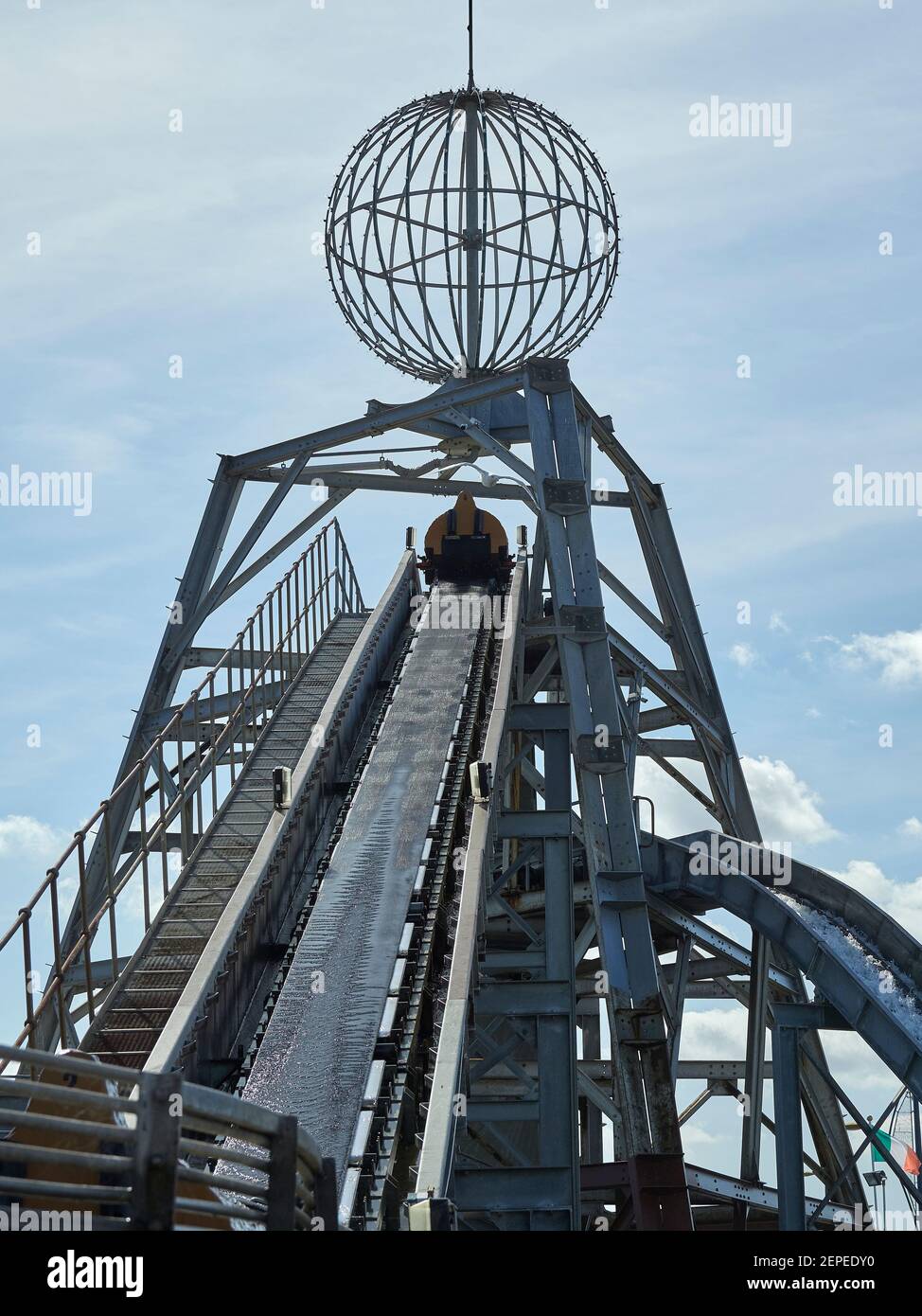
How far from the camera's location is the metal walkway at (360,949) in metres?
13.7

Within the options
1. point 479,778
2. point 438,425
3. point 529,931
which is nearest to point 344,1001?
point 479,778

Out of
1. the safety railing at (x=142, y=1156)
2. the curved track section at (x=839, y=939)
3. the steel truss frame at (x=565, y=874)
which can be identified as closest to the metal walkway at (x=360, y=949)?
the steel truss frame at (x=565, y=874)

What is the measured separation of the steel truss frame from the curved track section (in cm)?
61

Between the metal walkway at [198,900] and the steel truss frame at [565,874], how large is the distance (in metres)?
2.07

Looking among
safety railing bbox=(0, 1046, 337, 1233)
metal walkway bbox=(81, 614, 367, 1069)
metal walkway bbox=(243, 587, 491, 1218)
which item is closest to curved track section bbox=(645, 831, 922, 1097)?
metal walkway bbox=(243, 587, 491, 1218)

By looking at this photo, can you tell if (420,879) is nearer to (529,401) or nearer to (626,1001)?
(626,1001)

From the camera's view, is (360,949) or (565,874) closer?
(360,949)

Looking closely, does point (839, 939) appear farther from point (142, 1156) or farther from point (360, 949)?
point (142, 1156)

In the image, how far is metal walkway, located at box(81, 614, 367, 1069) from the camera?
→ 1527 centimetres

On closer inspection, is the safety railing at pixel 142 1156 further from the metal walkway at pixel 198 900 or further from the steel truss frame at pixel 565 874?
the metal walkway at pixel 198 900

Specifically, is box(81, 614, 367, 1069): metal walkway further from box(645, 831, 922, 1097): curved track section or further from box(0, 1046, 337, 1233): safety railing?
box(0, 1046, 337, 1233): safety railing

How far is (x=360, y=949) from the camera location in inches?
634

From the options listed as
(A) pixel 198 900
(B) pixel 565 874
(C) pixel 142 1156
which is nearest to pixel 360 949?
(A) pixel 198 900

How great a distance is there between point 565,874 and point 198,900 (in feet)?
15.1
